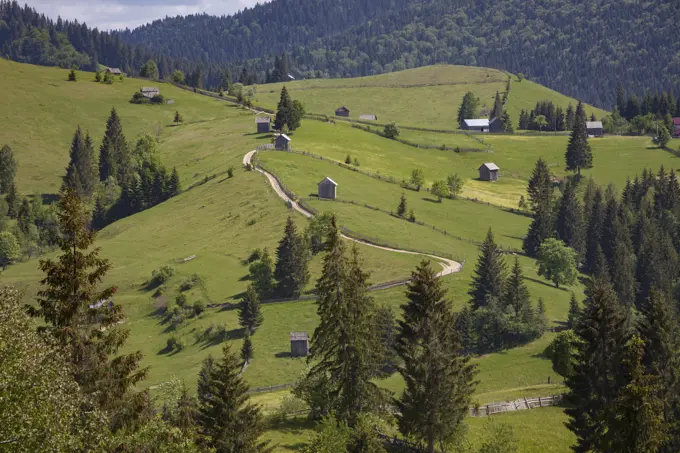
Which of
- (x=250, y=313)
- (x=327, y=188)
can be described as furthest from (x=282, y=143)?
(x=250, y=313)

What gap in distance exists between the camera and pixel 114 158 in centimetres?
17762

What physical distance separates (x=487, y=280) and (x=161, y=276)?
4122 cm

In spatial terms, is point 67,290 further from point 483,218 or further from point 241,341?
point 483,218

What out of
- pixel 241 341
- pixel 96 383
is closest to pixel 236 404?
pixel 96 383

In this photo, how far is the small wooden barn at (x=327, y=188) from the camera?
123m

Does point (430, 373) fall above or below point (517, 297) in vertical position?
above

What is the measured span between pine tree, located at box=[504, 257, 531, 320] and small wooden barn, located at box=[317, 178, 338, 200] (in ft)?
129

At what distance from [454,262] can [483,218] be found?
36.1 m

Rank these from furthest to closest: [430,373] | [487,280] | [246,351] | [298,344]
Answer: [487,280] < [298,344] < [246,351] < [430,373]

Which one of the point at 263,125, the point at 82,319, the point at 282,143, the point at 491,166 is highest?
the point at 82,319

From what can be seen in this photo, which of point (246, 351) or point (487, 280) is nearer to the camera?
point (246, 351)

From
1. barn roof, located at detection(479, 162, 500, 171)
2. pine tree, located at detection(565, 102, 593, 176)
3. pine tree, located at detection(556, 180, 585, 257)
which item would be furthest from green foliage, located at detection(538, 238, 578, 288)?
pine tree, located at detection(565, 102, 593, 176)

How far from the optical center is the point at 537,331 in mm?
87375

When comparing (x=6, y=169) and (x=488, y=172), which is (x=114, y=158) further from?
(x=488, y=172)
